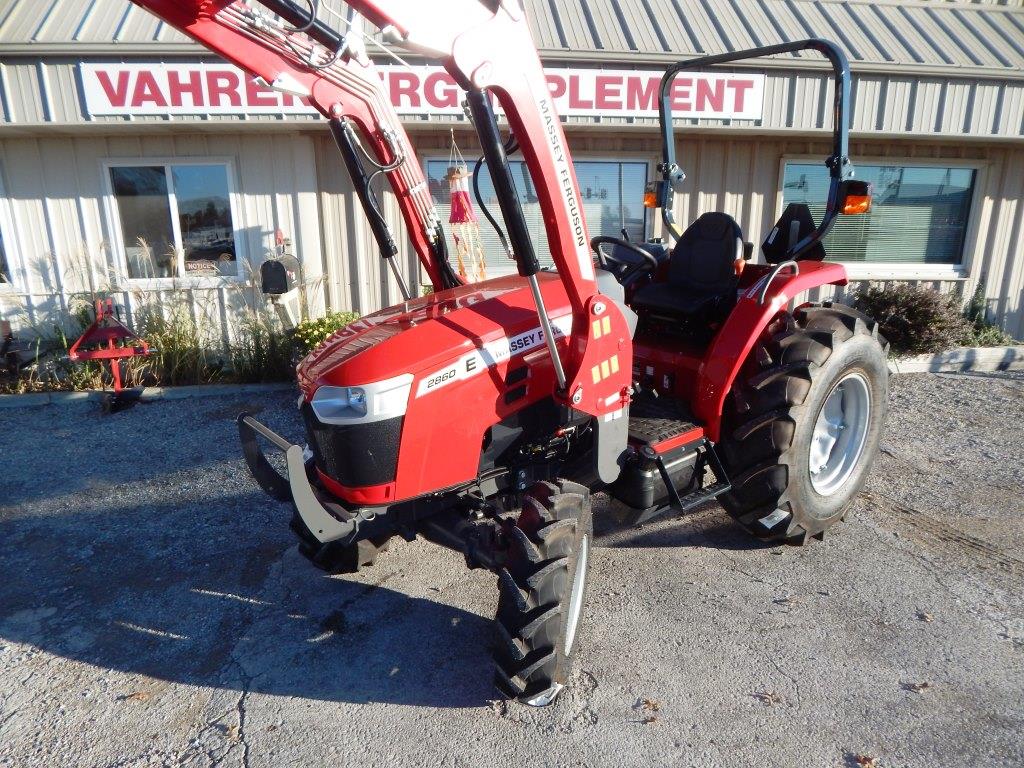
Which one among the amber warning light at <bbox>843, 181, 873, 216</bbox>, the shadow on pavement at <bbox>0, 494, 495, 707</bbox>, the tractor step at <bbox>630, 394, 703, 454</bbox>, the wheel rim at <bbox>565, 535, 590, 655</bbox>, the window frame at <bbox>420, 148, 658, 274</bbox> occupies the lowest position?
the shadow on pavement at <bbox>0, 494, 495, 707</bbox>

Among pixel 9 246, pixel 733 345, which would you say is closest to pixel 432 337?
pixel 733 345

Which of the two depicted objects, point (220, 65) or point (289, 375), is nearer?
point (220, 65)

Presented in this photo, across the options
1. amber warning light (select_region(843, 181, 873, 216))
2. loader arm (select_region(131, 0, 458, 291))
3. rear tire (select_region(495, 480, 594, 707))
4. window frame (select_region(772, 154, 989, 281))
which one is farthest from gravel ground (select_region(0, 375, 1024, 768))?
window frame (select_region(772, 154, 989, 281))

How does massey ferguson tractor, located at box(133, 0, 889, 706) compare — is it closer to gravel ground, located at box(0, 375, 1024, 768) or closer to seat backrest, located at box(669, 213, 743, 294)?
seat backrest, located at box(669, 213, 743, 294)

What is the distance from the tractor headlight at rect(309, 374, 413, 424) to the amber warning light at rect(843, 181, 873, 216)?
7.31 ft

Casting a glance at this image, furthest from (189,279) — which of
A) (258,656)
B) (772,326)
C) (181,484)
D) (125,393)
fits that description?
(772,326)

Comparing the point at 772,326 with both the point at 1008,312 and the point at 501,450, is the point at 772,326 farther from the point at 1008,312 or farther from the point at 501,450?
the point at 1008,312

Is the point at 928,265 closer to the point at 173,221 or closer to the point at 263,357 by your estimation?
the point at 263,357

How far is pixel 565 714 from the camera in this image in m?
2.39

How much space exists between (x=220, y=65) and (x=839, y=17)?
6.29 metres

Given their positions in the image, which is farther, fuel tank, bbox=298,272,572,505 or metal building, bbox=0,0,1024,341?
metal building, bbox=0,0,1024,341

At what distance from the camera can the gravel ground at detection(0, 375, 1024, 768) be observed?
2285 millimetres

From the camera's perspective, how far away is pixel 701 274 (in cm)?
365

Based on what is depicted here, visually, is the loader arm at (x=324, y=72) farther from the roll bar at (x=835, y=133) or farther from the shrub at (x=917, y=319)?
the shrub at (x=917, y=319)
